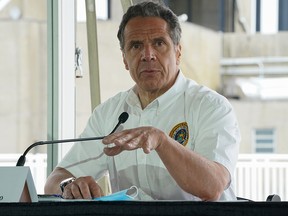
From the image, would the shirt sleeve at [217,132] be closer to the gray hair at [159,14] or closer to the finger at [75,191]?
the gray hair at [159,14]

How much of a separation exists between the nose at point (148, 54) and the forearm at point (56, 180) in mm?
380

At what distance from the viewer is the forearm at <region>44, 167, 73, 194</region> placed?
7.37ft

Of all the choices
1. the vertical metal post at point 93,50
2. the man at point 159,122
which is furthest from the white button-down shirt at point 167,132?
the vertical metal post at point 93,50

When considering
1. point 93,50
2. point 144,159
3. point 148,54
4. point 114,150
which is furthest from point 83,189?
point 93,50

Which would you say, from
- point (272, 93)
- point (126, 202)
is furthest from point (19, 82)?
point (126, 202)

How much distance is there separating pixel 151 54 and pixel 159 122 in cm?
18

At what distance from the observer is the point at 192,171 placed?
1.97 metres

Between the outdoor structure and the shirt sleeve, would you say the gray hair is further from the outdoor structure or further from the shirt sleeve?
the outdoor structure

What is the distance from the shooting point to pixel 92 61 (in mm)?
3803

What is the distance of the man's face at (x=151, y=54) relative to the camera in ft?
7.55

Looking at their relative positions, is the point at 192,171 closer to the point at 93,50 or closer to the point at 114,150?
the point at 114,150
